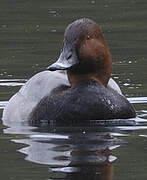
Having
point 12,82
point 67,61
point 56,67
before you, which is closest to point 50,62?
point 12,82

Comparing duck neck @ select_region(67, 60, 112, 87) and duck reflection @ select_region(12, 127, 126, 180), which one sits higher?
duck neck @ select_region(67, 60, 112, 87)

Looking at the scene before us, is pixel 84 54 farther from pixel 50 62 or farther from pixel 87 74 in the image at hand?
pixel 50 62

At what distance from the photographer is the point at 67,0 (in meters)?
20.2

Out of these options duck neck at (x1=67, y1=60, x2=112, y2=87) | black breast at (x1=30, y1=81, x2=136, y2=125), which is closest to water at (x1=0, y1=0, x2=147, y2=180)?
black breast at (x1=30, y1=81, x2=136, y2=125)

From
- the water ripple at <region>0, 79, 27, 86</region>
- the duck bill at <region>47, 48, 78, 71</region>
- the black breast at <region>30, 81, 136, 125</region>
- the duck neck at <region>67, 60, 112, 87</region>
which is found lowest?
the black breast at <region>30, 81, 136, 125</region>

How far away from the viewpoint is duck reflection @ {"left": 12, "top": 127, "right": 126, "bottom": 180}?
8.20 m

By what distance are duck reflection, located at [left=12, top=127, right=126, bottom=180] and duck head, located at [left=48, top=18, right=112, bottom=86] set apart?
0.62m

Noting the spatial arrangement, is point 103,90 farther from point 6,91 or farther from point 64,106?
point 6,91

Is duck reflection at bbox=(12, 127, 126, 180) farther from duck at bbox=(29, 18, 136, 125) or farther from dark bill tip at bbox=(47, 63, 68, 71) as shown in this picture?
dark bill tip at bbox=(47, 63, 68, 71)

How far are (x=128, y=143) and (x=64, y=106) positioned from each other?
1216 mm

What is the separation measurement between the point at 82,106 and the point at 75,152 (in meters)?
1.40

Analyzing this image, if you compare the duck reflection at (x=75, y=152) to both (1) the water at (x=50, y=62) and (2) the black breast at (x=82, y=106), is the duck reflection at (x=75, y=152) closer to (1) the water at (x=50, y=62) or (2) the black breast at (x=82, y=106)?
(1) the water at (x=50, y=62)

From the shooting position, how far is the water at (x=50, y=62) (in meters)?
8.41

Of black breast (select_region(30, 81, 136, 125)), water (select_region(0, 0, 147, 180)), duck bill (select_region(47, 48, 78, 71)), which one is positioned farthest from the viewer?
black breast (select_region(30, 81, 136, 125))
